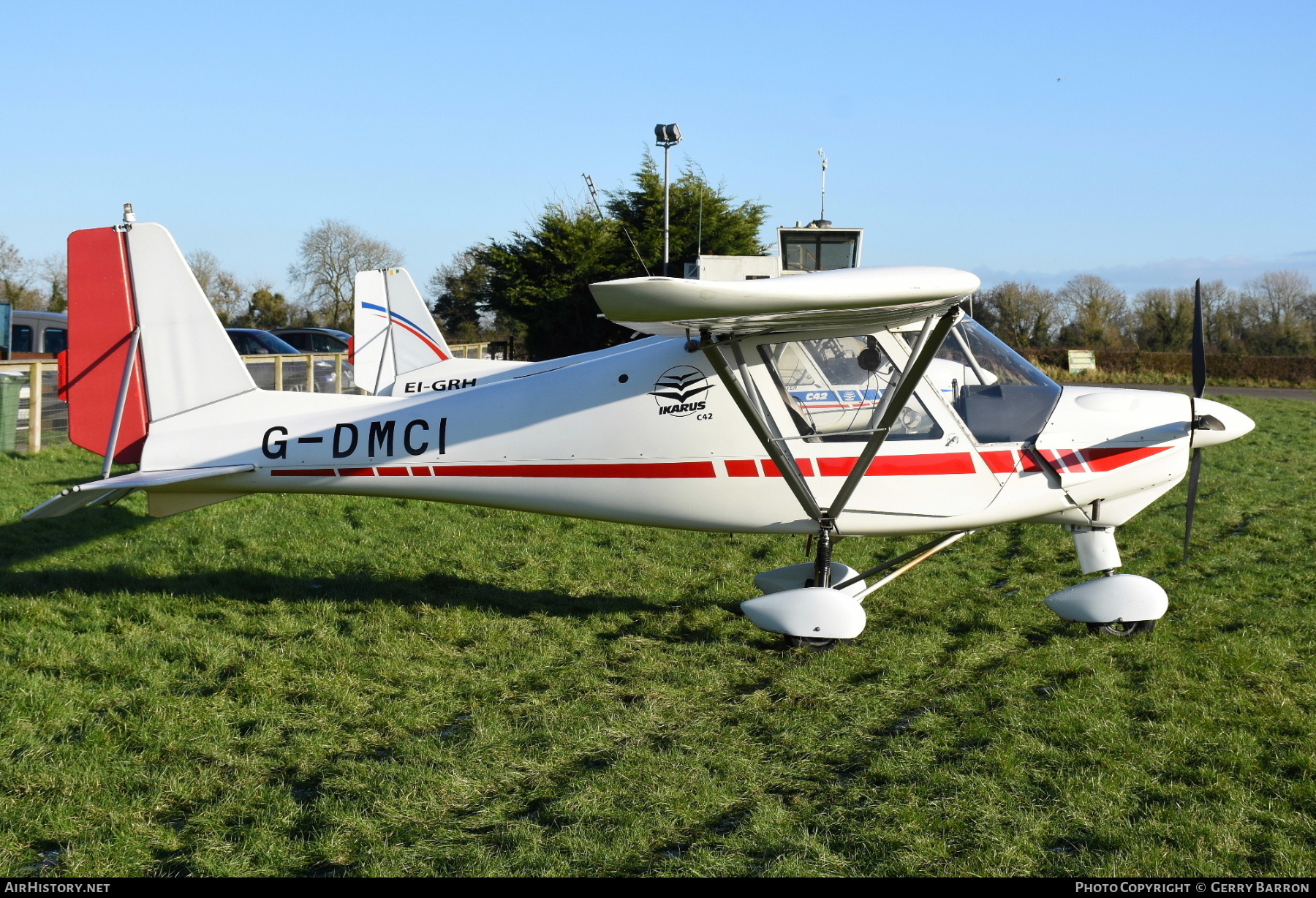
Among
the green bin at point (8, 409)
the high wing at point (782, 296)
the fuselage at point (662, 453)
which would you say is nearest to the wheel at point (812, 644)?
the fuselage at point (662, 453)

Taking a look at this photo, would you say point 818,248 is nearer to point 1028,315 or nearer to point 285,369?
point 285,369

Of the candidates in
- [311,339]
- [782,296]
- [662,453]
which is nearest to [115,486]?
[662,453]

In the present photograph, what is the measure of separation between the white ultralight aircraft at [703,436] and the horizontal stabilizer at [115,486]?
3cm

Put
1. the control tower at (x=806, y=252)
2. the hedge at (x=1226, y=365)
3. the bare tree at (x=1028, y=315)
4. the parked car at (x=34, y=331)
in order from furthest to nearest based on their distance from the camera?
1. the bare tree at (x=1028, y=315)
2. the hedge at (x=1226, y=365)
3. the control tower at (x=806, y=252)
4. the parked car at (x=34, y=331)

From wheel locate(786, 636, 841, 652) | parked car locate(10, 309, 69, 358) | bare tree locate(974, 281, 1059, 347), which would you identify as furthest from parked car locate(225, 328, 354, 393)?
bare tree locate(974, 281, 1059, 347)

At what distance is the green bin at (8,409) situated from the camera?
12.8m

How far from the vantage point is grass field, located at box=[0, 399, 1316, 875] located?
3588 mm

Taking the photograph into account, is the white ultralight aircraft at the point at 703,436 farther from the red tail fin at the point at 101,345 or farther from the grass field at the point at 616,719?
the grass field at the point at 616,719

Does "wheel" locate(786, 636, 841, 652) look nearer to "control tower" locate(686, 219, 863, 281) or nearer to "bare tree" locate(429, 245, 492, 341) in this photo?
"control tower" locate(686, 219, 863, 281)

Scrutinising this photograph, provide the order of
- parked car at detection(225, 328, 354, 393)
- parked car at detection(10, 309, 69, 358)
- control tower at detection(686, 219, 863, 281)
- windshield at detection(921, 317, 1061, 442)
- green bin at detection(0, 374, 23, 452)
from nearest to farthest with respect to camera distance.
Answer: windshield at detection(921, 317, 1061, 442) → green bin at detection(0, 374, 23, 452) → parked car at detection(225, 328, 354, 393) → parked car at detection(10, 309, 69, 358) → control tower at detection(686, 219, 863, 281)

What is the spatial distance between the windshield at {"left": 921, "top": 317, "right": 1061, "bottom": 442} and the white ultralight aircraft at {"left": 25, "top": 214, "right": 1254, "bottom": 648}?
0.05 ft

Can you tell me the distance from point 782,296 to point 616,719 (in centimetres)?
237

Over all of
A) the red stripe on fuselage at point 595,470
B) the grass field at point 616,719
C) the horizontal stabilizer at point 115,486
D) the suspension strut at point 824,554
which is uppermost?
the red stripe on fuselage at point 595,470

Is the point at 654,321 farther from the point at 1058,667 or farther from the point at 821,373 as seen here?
the point at 1058,667
